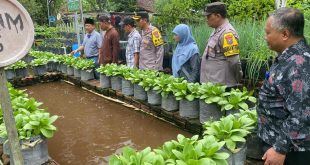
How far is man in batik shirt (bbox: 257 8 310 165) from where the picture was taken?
1708 millimetres

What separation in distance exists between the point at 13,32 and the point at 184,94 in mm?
2300

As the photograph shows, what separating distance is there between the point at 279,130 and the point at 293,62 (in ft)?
1.45

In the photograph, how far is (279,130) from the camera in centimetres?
190

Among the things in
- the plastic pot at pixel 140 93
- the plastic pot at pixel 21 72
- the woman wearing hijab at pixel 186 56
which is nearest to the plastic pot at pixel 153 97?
the plastic pot at pixel 140 93

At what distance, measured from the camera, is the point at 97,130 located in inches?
162

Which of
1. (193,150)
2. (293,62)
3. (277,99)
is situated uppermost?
(293,62)

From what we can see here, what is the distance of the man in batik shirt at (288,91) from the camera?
1.71m

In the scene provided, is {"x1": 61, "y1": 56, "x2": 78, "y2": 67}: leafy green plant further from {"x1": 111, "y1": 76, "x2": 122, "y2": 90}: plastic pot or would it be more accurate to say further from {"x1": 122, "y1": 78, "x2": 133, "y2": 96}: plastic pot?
{"x1": 122, "y1": 78, "x2": 133, "y2": 96}: plastic pot

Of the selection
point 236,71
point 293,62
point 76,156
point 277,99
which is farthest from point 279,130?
point 76,156

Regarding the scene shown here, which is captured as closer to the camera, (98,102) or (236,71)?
(236,71)

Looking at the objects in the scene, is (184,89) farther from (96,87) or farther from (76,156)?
(96,87)

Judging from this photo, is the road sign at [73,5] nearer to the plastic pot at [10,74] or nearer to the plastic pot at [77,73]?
the plastic pot at [77,73]

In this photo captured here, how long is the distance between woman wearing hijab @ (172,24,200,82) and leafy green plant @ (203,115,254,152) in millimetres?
1689

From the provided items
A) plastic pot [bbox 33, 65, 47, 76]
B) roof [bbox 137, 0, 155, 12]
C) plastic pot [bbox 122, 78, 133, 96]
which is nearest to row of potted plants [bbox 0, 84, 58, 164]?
plastic pot [bbox 122, 78, 133, 96]
